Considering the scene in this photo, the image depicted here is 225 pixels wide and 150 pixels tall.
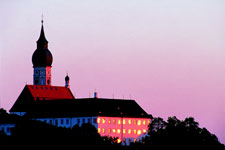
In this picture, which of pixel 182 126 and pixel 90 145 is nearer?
pixel 90 145

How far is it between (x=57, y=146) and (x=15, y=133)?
826cm

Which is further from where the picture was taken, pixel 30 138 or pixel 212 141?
pixel 212 141

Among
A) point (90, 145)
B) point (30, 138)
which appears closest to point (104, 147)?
point (90, 145)

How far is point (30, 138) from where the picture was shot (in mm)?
154750

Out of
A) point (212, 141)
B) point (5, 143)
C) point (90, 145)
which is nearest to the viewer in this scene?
point (5, 143)

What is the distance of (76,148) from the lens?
513 ft

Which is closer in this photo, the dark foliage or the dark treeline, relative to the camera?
the dark treeline

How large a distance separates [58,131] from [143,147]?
13.1 m

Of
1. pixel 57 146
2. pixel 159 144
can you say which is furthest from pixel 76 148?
pixel 159 144

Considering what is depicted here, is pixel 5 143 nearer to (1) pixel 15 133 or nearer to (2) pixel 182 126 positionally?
(1) pixel 15 133

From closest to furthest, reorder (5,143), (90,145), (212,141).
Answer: (5,143), (90,145), (212,141)

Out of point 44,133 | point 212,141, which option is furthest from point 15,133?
point 212,141

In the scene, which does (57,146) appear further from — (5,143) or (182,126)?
(182,126)

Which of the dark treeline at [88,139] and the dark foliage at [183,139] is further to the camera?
the dark foliage at [183,139]
